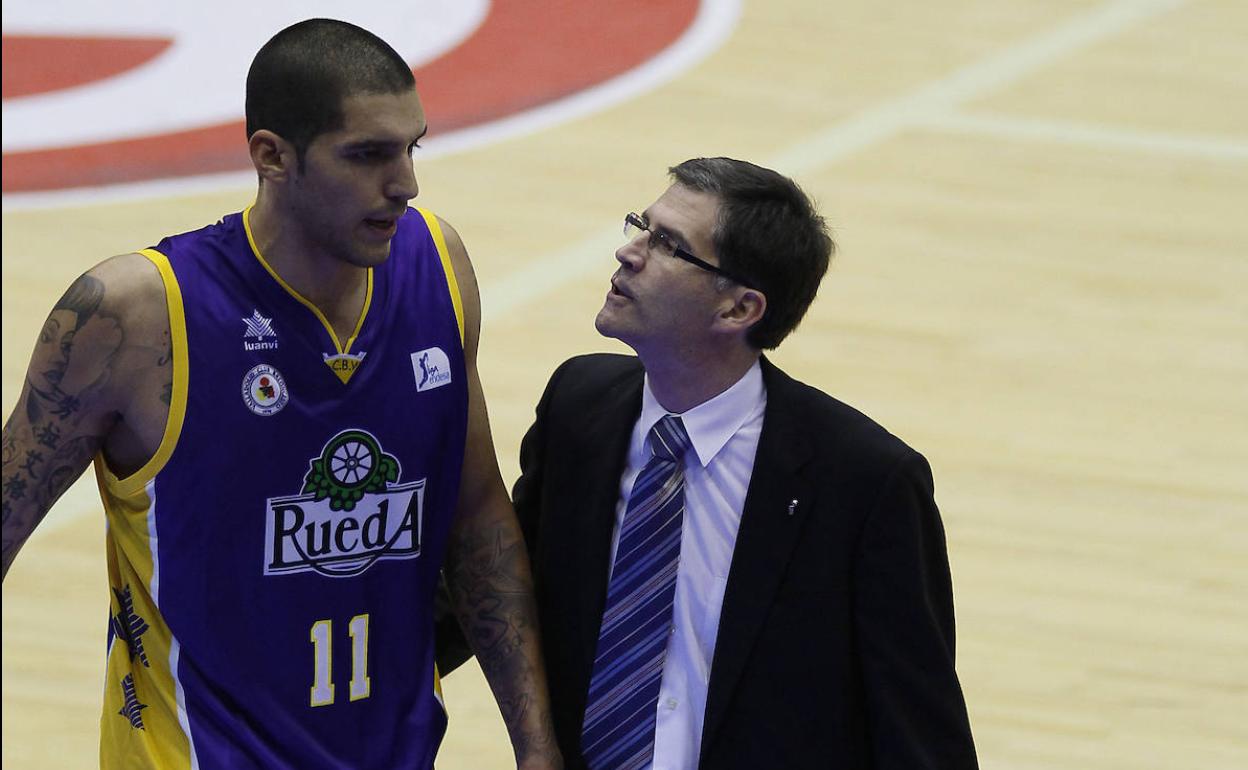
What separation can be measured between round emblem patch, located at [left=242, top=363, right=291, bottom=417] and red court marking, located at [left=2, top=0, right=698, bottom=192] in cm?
604

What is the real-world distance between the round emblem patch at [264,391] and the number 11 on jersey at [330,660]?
12.9 inches

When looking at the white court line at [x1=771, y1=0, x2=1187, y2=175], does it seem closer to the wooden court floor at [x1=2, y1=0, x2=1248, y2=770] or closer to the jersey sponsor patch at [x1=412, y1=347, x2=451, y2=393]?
the wooden court floor at [x1=2, y1=0, x2=1248, y2=770]

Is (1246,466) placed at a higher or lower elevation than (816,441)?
lower

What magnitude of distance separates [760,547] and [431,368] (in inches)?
22.0

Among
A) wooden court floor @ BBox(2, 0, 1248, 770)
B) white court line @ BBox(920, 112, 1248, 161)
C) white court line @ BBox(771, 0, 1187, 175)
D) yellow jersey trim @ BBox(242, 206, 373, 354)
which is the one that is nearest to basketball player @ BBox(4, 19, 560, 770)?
yellow jersey trim @ BBox(242, 206, 373, 354)

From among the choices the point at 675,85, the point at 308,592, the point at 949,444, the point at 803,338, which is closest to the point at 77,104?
the point at 675,85

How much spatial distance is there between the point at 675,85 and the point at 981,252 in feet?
7.77

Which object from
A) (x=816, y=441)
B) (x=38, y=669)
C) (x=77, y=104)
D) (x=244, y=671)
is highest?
(x=77, y=104)

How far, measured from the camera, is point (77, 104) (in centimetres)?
951

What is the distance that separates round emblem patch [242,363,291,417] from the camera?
114 inches

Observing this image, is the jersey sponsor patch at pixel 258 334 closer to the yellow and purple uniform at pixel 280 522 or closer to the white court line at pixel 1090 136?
the yellow and purple uniform at pixel 280 522

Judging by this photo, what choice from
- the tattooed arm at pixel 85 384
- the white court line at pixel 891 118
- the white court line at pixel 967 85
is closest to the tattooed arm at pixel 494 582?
the tattooed arm at pixel 85 384

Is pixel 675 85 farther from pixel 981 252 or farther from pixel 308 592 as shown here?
pixel 308 592

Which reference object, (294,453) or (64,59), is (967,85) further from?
(294,453)
